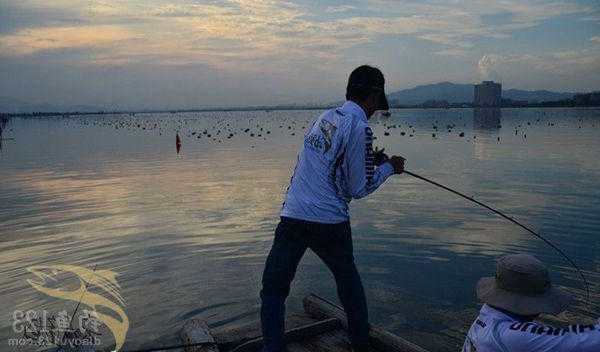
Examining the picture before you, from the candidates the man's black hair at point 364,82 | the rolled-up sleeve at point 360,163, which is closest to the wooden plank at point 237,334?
the rolled-up sleeve at point 360,163

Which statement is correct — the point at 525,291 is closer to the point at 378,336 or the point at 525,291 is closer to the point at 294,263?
the point at 294,263

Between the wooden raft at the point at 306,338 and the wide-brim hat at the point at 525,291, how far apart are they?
2.28 m

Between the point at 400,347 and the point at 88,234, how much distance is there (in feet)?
37.1

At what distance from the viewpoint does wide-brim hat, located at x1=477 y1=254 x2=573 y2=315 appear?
3068 millimetres

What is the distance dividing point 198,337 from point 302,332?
1270 mm

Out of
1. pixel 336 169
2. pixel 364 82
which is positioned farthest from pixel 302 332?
pixel 364 82

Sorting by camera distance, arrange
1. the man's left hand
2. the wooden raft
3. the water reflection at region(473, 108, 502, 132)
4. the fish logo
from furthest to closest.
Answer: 1. the water reflection at region(473, 108, 502, 132)
2. the fish logo
3. the wooden raft
4. the man's left hand

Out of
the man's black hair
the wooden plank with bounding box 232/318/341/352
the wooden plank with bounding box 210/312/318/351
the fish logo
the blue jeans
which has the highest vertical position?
the man's black hair

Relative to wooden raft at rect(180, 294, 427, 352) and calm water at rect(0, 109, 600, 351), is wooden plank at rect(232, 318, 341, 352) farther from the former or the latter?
calm water at rect(0, 109, 600, 351)

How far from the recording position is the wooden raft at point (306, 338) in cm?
547

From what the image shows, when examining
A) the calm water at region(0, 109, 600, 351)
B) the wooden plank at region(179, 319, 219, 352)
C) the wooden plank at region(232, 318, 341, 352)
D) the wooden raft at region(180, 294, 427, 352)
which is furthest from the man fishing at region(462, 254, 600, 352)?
the calm water at region(0, 109, 600, 351)

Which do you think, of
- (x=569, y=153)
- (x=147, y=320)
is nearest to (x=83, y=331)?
(x=147, y=320)

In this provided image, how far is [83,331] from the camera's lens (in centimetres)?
781

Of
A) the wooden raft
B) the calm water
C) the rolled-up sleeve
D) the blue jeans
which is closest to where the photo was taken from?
the rolled-up sleeve
